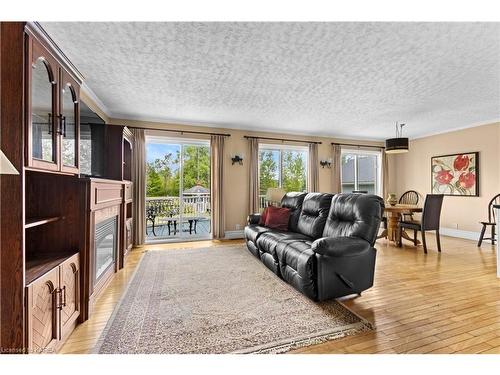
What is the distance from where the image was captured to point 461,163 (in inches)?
217

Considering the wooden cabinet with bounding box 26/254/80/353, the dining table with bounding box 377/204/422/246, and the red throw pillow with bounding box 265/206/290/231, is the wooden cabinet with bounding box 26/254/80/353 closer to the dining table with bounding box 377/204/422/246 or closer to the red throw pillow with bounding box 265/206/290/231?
the red throw pillow with bounding box 265/206/290/231

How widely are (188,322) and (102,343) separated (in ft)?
2.04

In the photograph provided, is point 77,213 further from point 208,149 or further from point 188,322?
point 208,149

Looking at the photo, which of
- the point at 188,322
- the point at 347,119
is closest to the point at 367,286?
the point at 188,322

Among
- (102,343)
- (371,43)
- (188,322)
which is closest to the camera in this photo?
(102,343)

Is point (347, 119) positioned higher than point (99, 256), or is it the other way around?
point (347, 119)

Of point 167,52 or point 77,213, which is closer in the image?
point 77,213

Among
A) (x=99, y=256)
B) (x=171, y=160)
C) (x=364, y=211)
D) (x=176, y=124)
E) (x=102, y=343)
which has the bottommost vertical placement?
(x=102, y=343)

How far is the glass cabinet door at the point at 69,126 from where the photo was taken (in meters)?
1.86

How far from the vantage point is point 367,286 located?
2.53 metres

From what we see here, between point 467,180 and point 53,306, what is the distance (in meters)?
7.38

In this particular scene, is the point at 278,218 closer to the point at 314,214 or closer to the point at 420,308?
the point at 314,214

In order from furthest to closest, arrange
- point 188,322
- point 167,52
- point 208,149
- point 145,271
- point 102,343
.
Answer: point 208,149 → point 145,271 → point 167,52 → point 188,322 → point 102,343

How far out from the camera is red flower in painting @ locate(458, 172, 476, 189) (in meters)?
5.32
